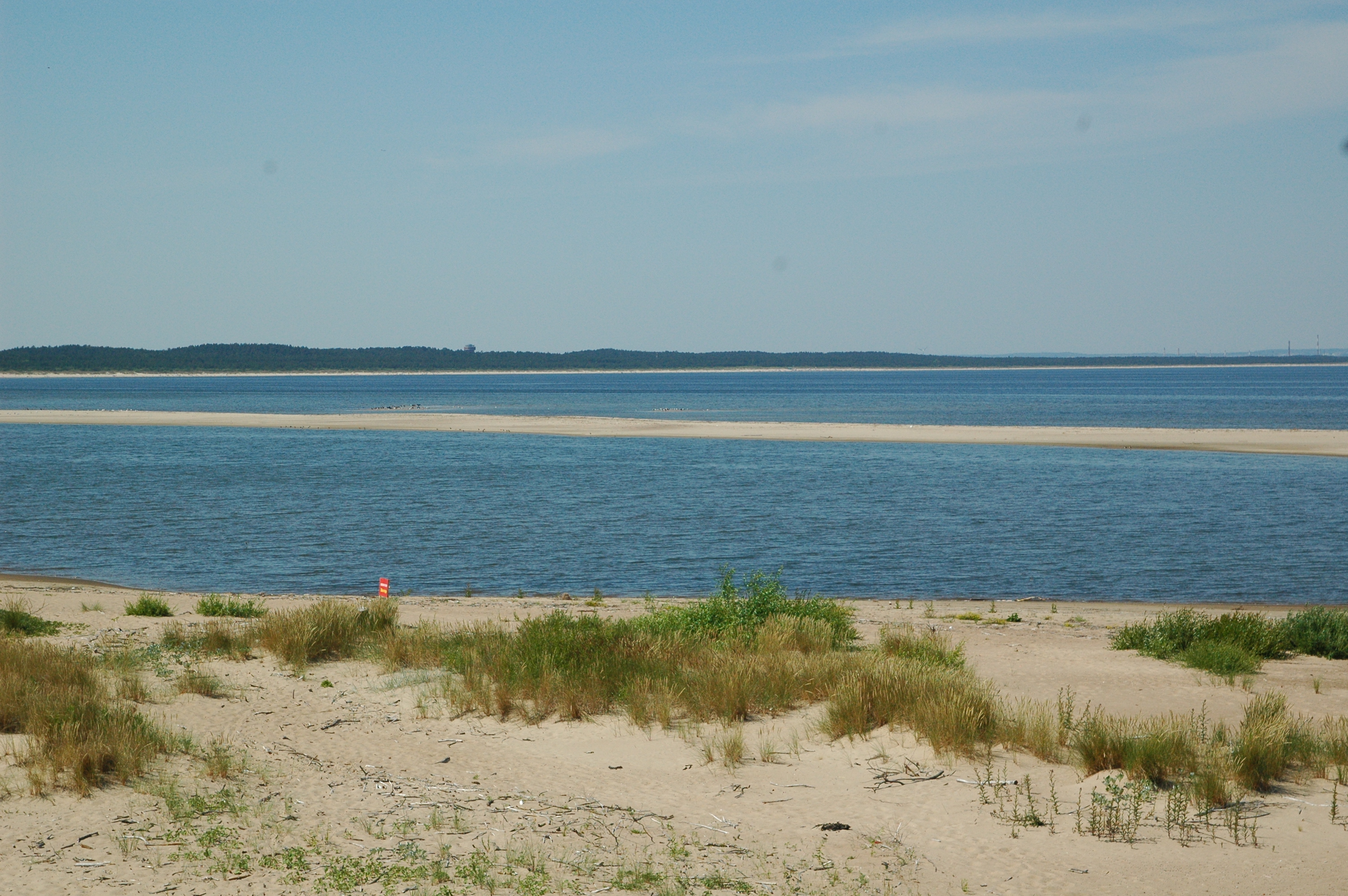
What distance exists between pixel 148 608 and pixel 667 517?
58.3ft

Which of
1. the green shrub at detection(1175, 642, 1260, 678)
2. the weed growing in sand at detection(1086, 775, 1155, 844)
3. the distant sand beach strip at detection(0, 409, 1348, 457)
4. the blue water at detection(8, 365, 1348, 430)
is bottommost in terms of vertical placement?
the green shrub at detection(1175, 642, 1260, 678)

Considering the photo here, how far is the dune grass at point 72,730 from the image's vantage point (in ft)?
26.5

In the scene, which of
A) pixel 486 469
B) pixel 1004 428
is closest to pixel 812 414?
pixel 1004 428

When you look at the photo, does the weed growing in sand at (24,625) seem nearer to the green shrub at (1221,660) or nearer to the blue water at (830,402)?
the green shrub at (1221,660)

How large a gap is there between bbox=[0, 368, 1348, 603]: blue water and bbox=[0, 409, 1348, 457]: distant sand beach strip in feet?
13.6

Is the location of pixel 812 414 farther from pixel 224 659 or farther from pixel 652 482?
pixel 224 659

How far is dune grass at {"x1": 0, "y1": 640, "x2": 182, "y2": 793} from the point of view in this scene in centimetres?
808

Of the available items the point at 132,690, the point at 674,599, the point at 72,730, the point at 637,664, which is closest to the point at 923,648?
the point at 637,664

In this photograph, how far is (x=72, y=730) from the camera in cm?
842

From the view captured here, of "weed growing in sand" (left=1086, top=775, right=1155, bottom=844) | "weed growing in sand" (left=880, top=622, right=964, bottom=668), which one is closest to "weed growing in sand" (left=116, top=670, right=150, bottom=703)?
"weed growing in sand" (left=880, top=622, right=964, bottom=668)

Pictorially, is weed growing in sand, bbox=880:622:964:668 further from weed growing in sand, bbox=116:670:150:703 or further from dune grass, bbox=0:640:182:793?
weed growing in sand, bbox=116:670:150:703

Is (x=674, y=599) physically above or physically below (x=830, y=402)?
below

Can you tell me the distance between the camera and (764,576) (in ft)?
73.4

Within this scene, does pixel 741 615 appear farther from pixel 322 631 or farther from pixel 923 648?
pixel 322 631
